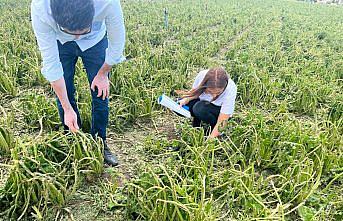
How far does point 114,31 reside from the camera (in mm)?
2252

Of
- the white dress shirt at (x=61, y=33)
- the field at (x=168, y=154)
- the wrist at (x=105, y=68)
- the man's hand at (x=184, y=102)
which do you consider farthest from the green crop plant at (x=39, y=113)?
the man's hand at (x=184, y=102)

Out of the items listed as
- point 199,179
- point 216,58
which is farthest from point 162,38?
point 199,179

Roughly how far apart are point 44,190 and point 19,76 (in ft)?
8.67

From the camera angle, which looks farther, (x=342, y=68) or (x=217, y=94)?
(x=342, y=68)

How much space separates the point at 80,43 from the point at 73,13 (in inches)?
26.1

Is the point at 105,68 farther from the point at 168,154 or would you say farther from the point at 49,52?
the point at 168,154

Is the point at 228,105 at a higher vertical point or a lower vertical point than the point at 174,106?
higher

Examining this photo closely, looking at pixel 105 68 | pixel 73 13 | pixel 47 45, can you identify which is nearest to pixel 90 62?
pixel 105 68

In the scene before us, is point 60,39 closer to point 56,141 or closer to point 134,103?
point 56,141

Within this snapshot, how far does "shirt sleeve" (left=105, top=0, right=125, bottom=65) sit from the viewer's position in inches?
84.6

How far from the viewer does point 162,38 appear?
7.40 meters

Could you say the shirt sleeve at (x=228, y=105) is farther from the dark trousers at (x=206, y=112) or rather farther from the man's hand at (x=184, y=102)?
the man's hand at (x=184, y=102)

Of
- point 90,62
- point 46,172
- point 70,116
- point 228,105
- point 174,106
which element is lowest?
point 174,106

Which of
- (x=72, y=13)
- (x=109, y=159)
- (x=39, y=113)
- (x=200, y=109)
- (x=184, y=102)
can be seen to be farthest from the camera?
(x=184, y=102)
